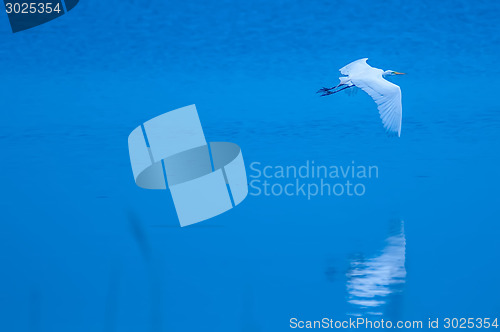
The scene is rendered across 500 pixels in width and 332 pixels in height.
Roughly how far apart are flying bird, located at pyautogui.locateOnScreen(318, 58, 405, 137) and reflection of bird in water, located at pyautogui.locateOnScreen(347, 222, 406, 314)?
1.57 feet

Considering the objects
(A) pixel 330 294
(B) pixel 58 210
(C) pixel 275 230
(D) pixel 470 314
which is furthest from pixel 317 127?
(B) pixel 58 210

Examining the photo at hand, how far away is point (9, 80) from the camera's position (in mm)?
2928

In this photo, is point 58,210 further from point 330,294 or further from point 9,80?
point 330,294

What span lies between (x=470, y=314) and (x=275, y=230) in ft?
2.73
